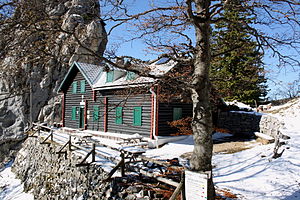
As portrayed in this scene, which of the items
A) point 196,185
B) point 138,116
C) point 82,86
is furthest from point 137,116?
point 196,185

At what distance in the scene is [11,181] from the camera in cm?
1689

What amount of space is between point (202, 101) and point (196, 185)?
5.77ft

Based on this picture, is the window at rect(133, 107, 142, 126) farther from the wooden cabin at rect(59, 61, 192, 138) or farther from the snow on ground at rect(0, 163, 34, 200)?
the snow on ground at rect(0, 163, 34, 200)

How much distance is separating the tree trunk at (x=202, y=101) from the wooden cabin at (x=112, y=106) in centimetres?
533

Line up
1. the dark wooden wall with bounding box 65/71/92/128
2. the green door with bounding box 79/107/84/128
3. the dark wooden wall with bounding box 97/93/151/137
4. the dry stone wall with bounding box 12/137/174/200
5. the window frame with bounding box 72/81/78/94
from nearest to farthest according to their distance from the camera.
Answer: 1. the dry stone wall with bounding box 12/137/174/200
2. the dark wooden wall with bounding box 97/93/151/137
3. the dark wooden wall with bounding box 65/71/92/128
4. the green door with bounding box 79/107/84/128
5. the window frame with bounding box 72/81/78/94

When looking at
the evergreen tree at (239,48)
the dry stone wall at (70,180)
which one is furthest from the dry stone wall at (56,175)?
the evergreen tree at (239,48)

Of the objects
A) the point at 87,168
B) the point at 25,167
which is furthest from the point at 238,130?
the point at 25,167

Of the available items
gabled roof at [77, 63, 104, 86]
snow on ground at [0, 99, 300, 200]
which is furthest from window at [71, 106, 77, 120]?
snow on ground at [0, 99, 300, 200]

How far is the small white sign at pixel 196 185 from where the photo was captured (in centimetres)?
416

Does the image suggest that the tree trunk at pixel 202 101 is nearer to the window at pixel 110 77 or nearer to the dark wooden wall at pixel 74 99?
the window at pixel 110 77

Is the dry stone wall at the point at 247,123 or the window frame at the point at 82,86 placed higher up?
the window frame at the point at 82,86

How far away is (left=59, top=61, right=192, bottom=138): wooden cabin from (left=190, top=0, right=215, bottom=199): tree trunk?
17.5 ft

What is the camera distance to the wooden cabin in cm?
1450

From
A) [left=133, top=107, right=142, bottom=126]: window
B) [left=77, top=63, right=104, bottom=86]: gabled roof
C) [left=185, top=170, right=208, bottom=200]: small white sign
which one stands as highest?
[left=77, top=63, right=104, bottom=86]: gabled roof
